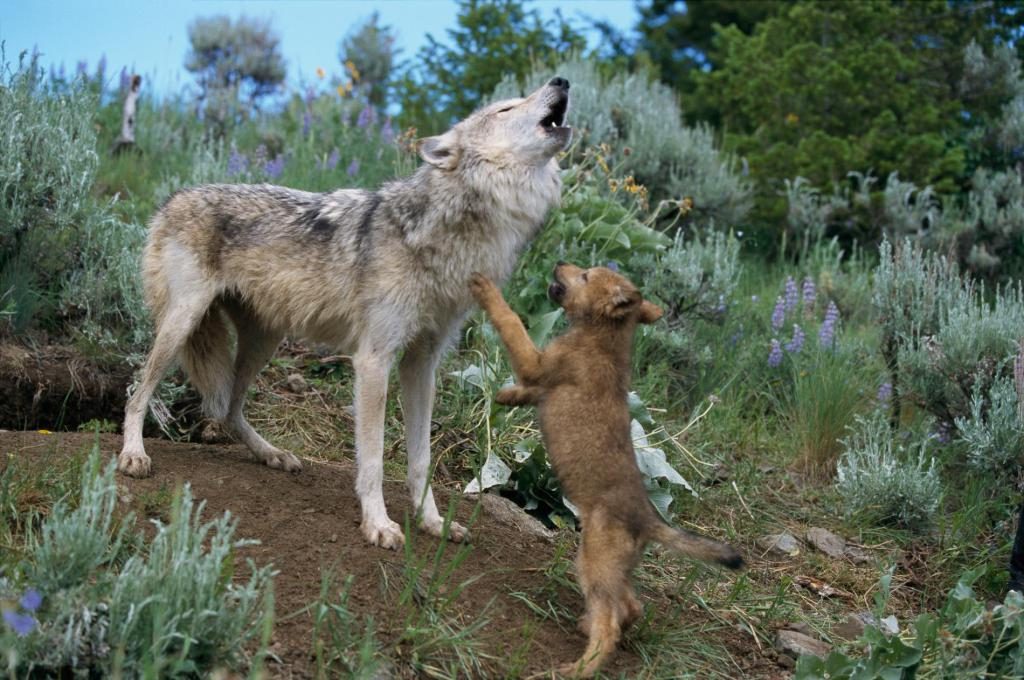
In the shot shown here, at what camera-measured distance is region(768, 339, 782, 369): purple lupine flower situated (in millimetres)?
7719

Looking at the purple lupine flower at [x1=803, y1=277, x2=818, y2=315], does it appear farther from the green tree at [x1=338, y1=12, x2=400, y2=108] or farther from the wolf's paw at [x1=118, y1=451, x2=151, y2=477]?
the green tree at [x1=338, y1=12, x2=400, y2=108]

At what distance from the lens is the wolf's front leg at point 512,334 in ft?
14.8

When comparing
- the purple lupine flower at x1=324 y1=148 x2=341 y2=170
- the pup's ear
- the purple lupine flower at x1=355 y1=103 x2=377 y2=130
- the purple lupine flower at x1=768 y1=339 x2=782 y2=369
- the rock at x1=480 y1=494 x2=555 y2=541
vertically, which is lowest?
the rock at x1=480 y1=494 x2=555 y2=541

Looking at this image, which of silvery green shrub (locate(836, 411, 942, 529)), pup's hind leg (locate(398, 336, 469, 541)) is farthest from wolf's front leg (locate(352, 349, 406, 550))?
silvery green shrub (locate(836, 411, 942, 529))

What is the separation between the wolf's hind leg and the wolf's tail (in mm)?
65

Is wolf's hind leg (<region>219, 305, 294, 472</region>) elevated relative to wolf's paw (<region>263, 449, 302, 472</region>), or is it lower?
elevated

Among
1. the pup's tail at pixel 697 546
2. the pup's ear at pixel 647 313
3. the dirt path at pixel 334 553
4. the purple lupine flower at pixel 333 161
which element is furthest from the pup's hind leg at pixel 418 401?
the purple lupine flower at pixel 333 161

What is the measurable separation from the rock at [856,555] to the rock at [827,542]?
0.10 feet

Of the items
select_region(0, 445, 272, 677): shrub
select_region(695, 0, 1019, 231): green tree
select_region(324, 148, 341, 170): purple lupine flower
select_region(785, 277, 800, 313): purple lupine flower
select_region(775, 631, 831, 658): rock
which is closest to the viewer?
select_region(0, 445, 272, 677): shrub

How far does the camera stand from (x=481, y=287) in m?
4.67

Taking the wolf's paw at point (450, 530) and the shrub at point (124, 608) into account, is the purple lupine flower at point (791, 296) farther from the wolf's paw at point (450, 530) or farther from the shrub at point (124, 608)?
the shrub at point (124, 608)

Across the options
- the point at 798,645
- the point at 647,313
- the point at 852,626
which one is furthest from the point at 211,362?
the point at 852,626

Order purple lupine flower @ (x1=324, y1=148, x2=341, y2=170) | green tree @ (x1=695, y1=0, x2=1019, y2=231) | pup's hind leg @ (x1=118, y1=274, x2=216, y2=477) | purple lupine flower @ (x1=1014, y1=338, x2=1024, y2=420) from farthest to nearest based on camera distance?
green tree @ (x1=695, y1=0, x2=1019, y2=231) < purple lupine flower @ (x1=324, y1=148, x2=341, y2=170) < purple lupine flower @ (x1=1014, y1=338, x2=1024, y2=420) < pup's hind leg @ (x1=118, y1=274, x2=216, y2=477)

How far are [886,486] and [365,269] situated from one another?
133 inches
